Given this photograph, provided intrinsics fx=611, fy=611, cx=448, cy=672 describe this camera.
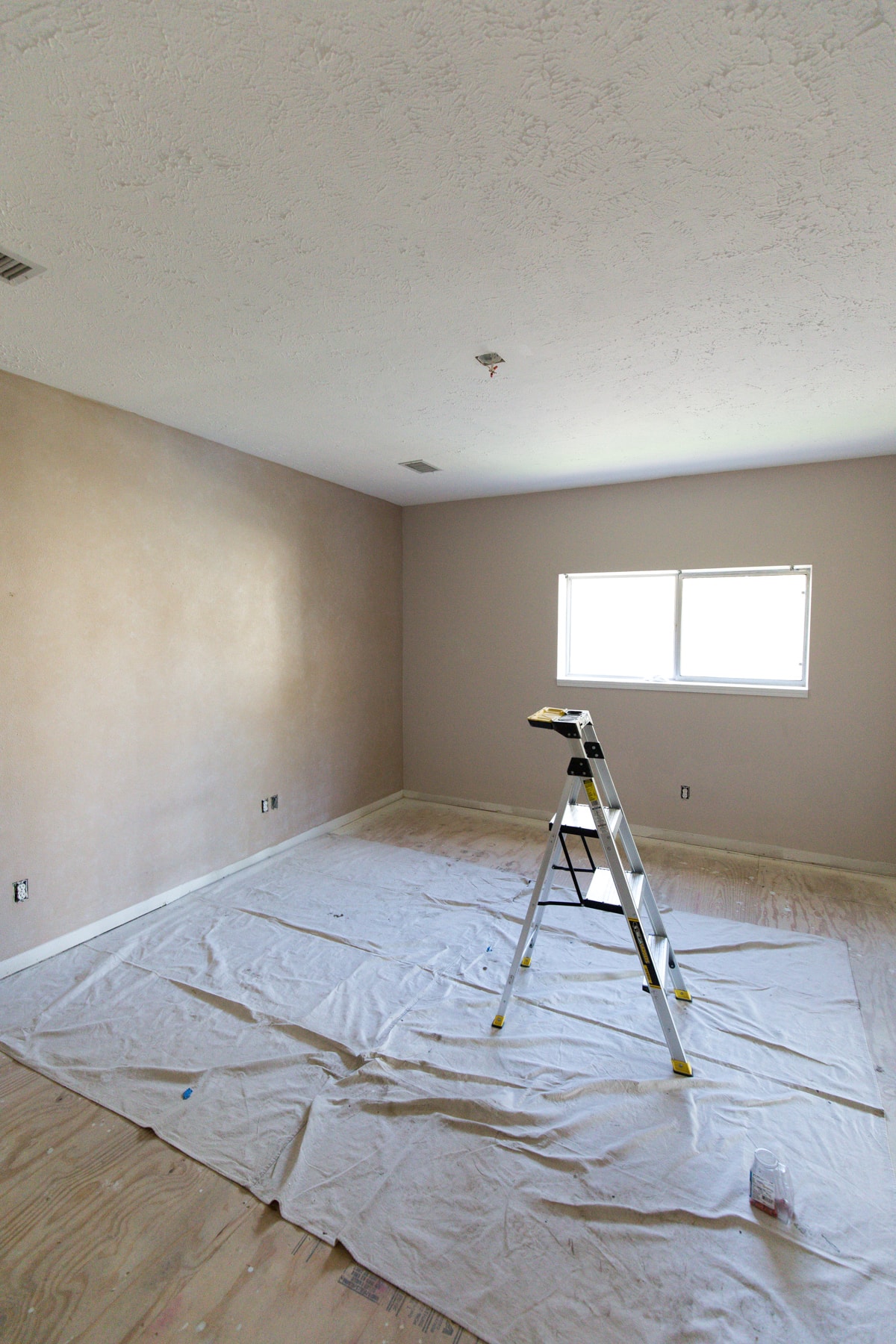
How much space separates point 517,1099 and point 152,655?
2663 mm

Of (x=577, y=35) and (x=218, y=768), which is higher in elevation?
(x=577, y=35)

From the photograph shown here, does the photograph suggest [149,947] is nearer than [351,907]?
Yes

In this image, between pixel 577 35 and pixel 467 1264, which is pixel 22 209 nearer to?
pixel 577 35

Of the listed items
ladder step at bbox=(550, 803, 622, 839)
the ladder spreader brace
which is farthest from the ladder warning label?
ladder step at bbox=(550, 803, 622, 839)

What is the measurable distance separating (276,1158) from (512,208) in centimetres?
266

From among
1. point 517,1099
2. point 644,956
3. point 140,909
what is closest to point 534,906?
point 644,956

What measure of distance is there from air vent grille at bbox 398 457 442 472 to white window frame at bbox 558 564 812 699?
51.5 inches

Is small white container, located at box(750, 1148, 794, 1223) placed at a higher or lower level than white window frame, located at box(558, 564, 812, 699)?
lower

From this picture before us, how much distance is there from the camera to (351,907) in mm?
3324

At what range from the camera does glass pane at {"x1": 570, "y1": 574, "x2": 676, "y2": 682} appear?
4.49m

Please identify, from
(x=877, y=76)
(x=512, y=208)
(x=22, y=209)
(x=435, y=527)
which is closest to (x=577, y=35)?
(x=512, y=208)

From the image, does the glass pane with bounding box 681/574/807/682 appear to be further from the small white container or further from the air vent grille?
the small white container

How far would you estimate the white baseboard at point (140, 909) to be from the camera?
272 cm

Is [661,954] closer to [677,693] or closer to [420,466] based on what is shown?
[677,693]
